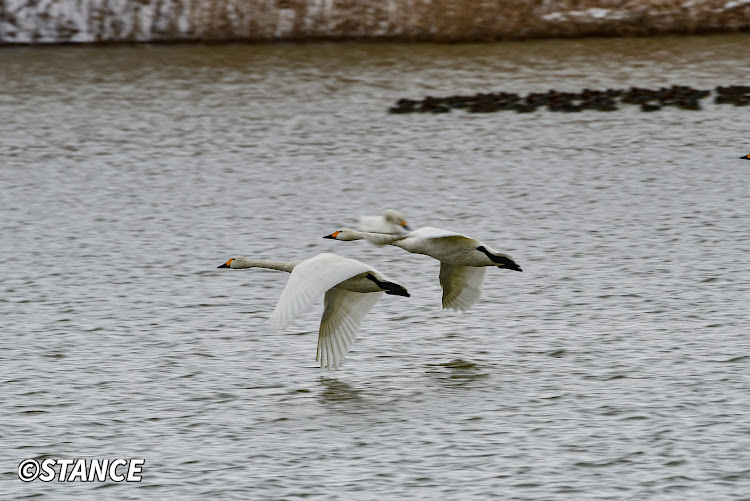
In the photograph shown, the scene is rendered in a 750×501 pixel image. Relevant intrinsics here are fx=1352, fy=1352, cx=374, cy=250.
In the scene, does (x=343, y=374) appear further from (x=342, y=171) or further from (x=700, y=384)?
(x=342, y=171)

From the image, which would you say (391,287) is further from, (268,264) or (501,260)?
(268,264)

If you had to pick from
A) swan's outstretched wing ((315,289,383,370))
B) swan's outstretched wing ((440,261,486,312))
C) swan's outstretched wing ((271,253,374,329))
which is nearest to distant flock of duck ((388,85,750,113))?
swan's outstretched wing ((440,261,486,312))

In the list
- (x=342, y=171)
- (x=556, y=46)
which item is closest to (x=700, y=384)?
(x=342, y=171)

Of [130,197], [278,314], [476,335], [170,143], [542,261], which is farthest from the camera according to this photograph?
[170,143]

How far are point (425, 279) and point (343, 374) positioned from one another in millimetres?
4286

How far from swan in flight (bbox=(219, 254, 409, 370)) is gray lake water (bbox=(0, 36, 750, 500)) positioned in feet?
1.47

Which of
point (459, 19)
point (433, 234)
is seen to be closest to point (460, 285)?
point (433, 234)

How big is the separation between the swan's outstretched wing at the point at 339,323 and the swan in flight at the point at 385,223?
0.76 m

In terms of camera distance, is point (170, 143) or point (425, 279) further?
point (170, 143)

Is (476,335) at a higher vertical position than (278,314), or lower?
lower

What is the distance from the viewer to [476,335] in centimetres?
1527

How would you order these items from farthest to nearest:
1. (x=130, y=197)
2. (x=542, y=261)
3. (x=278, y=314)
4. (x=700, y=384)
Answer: (x=130, y=197), (x=542, y=261), (x=700, y=384), (x=278, y=314)

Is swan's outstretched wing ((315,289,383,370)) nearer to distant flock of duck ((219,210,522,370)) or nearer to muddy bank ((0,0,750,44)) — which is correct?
distant flock of duck ((219,210,522,370))

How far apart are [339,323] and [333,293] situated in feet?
1.04
